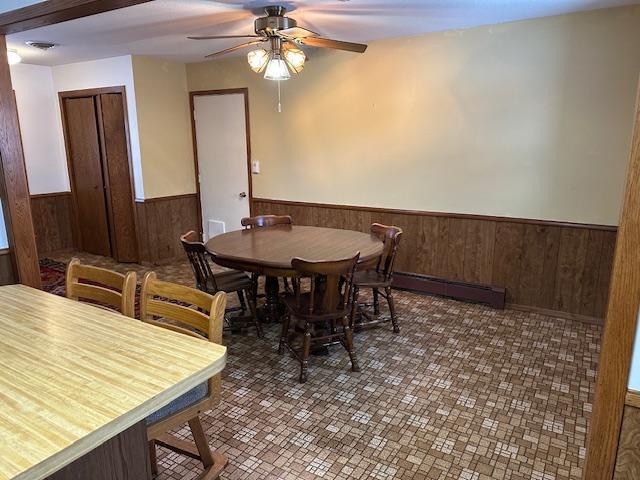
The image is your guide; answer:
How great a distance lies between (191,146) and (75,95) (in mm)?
1486

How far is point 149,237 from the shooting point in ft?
17.2

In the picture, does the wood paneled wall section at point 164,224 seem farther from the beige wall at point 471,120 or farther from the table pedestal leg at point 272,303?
the table pedestal leg at point 272,303

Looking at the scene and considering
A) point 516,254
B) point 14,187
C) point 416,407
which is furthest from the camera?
point 516,254

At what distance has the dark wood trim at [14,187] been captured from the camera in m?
2.48

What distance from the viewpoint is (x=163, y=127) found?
17.2ft

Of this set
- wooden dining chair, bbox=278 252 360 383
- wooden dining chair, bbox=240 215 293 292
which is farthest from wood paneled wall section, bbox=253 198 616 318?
wooden dining chair, bbox=278 252 360 383

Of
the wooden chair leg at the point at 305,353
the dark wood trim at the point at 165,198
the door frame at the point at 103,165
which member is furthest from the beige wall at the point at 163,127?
the wooden chair leg at the point at 305,353

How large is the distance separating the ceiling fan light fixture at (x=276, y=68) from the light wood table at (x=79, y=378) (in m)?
2.02

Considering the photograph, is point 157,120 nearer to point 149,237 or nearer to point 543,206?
point 149,237

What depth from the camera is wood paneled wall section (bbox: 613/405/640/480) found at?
1.16 metres

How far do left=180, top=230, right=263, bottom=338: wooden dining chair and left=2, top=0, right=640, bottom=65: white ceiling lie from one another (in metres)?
1.62

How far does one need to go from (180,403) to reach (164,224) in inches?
164

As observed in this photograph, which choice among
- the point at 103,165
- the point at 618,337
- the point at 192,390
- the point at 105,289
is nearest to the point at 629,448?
the point at 618,337

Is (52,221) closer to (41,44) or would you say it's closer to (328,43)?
(41,44)
